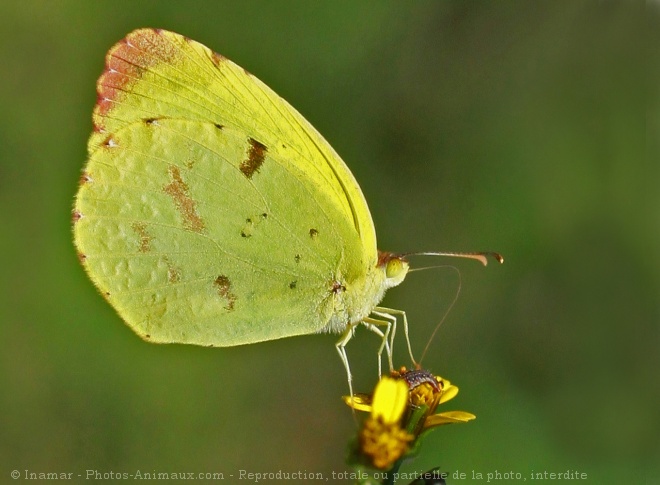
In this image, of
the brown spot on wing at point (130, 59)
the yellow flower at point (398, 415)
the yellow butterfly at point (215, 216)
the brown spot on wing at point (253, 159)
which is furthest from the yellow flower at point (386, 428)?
the brown spot on wing at point (130, 59)

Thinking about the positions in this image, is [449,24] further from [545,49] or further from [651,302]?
[651,302]

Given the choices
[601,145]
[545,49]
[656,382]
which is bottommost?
[656,382]

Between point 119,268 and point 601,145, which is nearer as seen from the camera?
point 119,268

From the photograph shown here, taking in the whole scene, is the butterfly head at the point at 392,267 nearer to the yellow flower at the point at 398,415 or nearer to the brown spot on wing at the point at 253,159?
the yellow flower at the point at 398,415

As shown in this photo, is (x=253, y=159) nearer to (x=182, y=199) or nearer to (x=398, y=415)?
(x=182, y=199)

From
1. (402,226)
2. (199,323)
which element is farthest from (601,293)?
(199,323)

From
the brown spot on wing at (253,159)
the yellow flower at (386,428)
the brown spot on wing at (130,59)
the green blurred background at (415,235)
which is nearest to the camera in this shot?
the yellow flower at (386,428)

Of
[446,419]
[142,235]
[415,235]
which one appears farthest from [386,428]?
[415,235]

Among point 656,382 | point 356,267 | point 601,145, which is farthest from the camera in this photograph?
point 601,145
